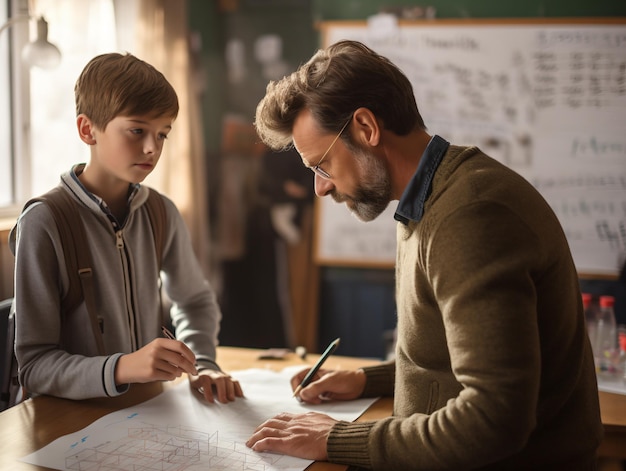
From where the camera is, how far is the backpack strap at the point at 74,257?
4.61 feet

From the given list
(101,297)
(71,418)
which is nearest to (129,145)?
(101,297)

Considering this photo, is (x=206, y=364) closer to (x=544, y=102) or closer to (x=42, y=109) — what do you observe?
(x=42, y=109)

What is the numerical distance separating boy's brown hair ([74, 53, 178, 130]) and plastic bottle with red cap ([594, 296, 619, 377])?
1270 mm

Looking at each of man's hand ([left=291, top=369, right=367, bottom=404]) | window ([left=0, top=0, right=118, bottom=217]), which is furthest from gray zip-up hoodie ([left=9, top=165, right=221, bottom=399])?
window ([left=0, top=0, right=118, bottom=217])

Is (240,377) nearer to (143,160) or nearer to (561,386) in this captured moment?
(143,160)

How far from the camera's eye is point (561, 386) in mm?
1134

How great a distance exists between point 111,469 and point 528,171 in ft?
9.31

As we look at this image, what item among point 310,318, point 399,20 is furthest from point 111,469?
point 399,20

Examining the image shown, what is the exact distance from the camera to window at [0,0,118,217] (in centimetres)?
268

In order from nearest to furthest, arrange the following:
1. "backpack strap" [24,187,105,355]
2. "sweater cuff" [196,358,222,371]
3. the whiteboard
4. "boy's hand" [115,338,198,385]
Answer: "boy's hand" [115,338,198,385], "backpack strap" [24,187,105,355], "sweater cuff" [196,358,222,371], the whiteboard

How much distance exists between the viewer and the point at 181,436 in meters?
1.22

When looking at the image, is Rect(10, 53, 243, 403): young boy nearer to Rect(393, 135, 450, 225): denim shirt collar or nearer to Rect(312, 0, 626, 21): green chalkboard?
Rect(393, 135, 450, 225): denim shirt collar

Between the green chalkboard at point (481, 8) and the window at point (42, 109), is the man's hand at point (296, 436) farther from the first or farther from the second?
the green chalkboard at point (481, 8)

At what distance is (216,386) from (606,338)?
111 centimetres
